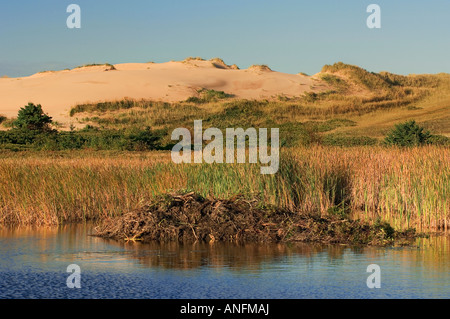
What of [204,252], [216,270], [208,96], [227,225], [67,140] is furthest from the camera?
[208,96]

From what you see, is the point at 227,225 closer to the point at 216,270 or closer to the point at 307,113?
the point at 216,270

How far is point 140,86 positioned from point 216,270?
234 ft

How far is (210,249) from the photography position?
11.3m

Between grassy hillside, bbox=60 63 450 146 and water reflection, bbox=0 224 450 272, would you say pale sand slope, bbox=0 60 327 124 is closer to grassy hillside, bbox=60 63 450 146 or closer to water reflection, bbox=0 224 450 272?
grassy hillside, bbox=60 63 450 146

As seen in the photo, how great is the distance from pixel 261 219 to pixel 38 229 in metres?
4.71

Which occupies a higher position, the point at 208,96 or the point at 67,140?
the point at 208,96

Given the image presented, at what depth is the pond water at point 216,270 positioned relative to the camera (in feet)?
26.5

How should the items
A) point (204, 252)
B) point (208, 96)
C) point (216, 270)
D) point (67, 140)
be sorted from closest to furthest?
point (216, 270), point (204, 252), point (67, 140), point (208, 96)

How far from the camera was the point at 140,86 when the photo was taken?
79.4 metres

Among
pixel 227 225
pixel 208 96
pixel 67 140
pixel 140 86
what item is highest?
pixel 140 86

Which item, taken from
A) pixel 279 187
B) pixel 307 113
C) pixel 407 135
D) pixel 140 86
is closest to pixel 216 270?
pixel 279 187

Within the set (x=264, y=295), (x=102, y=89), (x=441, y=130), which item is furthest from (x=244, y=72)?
(x=264, y=295)

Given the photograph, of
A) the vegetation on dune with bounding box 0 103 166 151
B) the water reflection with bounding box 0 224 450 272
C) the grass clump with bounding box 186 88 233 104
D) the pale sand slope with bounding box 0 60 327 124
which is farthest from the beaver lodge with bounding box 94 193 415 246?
the grass clump with bounding box 186 88 233 104
